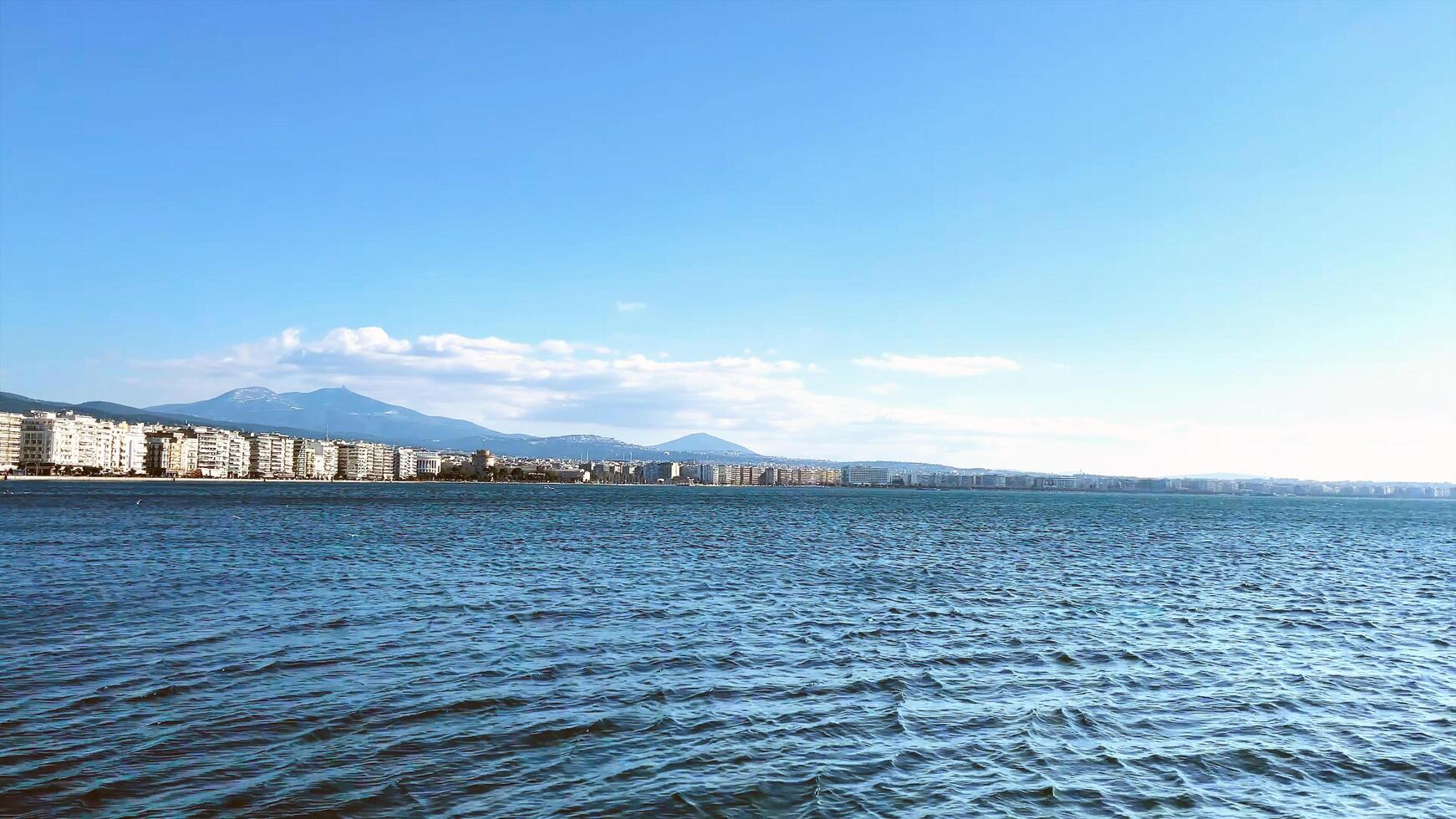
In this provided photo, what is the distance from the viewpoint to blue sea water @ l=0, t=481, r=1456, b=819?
37.2 feet

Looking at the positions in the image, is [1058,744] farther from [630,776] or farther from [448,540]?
[448,540]

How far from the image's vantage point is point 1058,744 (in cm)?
1355

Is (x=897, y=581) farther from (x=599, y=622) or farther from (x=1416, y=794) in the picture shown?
(x=1416, y=794)

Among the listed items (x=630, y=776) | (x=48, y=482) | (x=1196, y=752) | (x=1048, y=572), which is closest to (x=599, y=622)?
(x=630, y=776)

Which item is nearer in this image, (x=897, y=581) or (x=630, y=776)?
(x=630, y=776)

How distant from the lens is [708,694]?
630 inches

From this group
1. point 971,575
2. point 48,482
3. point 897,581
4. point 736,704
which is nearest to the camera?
point 736,704

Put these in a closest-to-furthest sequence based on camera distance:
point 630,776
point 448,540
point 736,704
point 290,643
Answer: point 630,776, point 736,704, point 290,643, point 448,540

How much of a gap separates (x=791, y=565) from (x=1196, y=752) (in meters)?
26.8

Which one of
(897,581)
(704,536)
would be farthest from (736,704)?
(704,536)

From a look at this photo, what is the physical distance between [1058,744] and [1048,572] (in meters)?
26.5

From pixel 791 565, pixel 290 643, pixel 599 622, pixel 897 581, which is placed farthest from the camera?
pixel 791 565

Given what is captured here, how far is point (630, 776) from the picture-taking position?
38.3 feet

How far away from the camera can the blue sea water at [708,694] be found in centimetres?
1134
